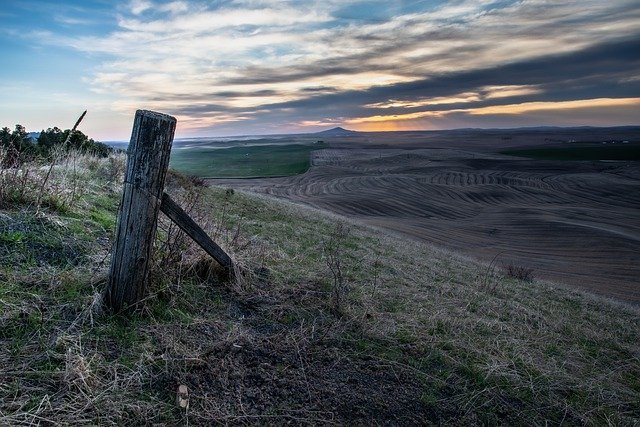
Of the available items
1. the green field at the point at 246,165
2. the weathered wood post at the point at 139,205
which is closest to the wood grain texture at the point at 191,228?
the weathered wood post at the point at 139,205

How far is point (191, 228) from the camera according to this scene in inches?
166

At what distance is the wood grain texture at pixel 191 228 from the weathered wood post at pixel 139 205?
8.8 inches

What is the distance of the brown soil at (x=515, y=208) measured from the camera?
74.2 feet

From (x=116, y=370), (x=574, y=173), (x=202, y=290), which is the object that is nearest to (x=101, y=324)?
(x=116, y=370)

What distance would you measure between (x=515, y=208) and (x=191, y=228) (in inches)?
1490

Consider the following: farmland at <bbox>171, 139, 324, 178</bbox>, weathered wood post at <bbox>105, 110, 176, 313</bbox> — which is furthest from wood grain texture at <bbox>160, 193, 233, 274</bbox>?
farmland at <bbox>171, 139, 324, 178</bbox>

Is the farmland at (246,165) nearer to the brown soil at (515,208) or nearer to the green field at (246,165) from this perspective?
the green field at (246,165)

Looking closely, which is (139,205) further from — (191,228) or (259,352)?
(259,352)

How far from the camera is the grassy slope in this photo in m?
2.88

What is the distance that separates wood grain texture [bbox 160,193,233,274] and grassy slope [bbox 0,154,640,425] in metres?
0.29

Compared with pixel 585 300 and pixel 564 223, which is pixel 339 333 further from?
pixel 564 223

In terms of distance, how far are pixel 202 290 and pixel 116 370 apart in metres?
1.64

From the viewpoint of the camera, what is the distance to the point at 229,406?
2.92 m

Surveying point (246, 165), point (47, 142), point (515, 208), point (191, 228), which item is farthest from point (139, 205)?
point (246, 165)
